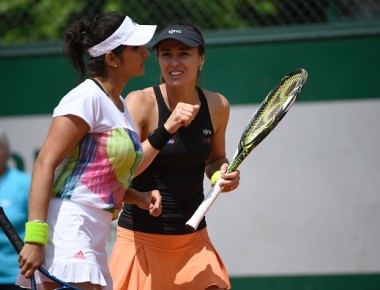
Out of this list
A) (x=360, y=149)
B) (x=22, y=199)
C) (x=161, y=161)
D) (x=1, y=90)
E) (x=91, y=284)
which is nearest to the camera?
(x=91, y=284)

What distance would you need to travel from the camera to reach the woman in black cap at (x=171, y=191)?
3889 millimetres

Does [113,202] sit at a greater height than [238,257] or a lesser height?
greater

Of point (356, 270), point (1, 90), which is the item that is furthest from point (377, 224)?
point (1, 90)

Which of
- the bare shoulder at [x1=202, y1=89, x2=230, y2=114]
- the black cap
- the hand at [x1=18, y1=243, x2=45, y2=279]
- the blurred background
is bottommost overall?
the blurred background

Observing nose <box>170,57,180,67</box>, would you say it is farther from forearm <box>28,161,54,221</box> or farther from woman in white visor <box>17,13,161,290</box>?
forearm <box>28,161,54,221</box>

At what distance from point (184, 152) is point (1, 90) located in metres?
2.95

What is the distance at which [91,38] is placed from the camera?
11.0ft

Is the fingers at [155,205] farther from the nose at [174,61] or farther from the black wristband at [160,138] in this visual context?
the nose at [174,61]

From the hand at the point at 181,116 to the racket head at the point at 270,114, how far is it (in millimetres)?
319

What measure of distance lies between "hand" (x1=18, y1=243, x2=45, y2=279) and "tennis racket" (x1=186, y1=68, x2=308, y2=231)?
0.75 meters

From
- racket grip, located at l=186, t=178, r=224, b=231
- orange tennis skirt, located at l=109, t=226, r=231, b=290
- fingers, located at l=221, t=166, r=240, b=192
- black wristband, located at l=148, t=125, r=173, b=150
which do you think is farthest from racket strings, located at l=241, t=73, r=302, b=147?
orange tennis skirt, located at l=109, t=226, r=231, b=290

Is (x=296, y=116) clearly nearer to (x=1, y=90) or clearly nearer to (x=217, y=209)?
(x=217, y=209)

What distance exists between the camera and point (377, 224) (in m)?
5.98

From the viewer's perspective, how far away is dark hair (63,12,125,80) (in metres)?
3.33
